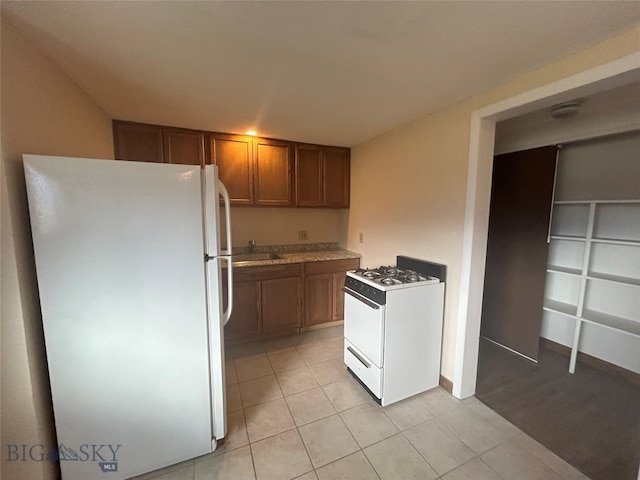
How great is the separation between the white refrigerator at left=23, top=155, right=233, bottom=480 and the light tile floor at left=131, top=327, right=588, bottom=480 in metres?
0.30

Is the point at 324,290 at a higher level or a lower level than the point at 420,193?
lower

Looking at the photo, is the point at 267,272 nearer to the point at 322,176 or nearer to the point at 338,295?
the point at 338,295

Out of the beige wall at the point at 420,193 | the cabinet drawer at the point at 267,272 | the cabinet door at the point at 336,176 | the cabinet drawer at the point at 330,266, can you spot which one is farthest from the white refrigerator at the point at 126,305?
the cabinet door at the point at 336,176

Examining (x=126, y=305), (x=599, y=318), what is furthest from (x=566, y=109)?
(x=126, y=305)

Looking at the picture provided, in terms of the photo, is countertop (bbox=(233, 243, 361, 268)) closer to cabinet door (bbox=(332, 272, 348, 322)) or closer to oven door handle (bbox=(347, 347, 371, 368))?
cabinet door (bbox=(332, 272, 348, 322))

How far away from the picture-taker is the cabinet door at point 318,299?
2.92 meters

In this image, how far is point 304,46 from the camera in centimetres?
126

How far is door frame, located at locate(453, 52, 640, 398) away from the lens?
1491 mm

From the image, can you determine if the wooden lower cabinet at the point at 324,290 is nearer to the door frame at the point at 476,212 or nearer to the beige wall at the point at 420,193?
the beige wall at the point at 420,193

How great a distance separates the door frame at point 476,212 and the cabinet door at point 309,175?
1743 millimetres

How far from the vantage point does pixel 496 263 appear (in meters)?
2.70

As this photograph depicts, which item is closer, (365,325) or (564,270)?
(365,325)

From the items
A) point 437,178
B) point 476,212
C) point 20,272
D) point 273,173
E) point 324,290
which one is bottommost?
point 324,290

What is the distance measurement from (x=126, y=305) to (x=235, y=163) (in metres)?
1.88
